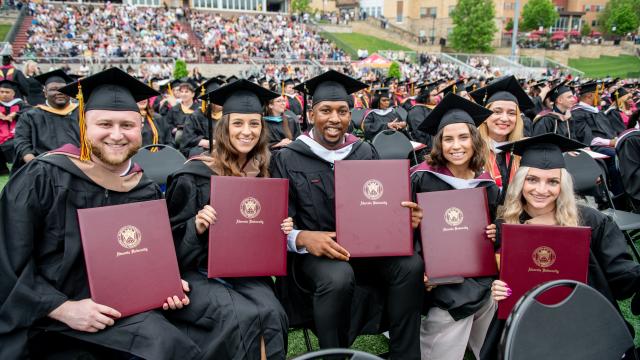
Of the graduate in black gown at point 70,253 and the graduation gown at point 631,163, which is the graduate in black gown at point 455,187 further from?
the graduation gown at point 631,163

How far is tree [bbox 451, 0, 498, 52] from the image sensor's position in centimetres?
4666

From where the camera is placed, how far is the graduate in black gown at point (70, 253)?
2.14 metres

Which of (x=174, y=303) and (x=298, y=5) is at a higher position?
(x=298, y=5)

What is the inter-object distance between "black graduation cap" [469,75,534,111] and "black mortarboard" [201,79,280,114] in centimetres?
233

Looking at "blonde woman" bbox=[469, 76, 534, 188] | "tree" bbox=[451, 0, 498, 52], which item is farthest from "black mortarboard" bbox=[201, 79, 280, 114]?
"tree" bbox=[451, 0, 498, 52]

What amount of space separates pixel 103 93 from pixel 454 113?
7.57 feet

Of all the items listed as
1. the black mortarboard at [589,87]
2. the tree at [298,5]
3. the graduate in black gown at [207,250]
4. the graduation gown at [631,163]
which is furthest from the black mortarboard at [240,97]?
the tree at [298,5]

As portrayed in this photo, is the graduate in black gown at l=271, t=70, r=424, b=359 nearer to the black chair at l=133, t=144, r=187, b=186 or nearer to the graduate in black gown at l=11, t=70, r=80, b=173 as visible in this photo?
the black chair at l=133, t=144, r=187, b=186

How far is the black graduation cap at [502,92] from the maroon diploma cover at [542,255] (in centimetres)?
232

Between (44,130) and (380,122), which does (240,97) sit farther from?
(380,122)

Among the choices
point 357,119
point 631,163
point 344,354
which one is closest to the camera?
point 344,354

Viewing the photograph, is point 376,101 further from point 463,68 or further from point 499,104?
point 463,68

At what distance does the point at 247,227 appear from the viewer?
2.57 m

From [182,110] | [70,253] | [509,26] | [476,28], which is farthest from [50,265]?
[509,26]
